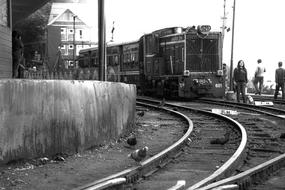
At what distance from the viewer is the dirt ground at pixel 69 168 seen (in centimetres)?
512

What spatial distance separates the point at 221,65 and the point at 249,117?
8144mm

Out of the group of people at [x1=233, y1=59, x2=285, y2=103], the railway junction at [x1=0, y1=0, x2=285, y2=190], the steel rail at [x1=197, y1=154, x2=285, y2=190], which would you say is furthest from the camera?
the group of people at [x1=233, y1=59, x2=285, y2=103]

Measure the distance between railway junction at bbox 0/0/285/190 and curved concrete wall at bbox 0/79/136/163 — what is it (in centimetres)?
1

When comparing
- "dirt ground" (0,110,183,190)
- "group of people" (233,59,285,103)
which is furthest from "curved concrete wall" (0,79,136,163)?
"group of people" (233,59,285,103)

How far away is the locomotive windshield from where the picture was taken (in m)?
21.4

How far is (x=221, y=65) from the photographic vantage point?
21969 millimetres

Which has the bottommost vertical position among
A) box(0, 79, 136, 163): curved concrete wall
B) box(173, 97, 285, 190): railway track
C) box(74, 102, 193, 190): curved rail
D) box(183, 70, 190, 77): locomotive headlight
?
box(173, 97, 285, 190): railway track

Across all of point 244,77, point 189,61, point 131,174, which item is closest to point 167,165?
point 131,174

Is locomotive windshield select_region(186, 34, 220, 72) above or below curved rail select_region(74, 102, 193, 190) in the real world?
above

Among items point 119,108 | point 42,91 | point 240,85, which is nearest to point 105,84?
point 119,108

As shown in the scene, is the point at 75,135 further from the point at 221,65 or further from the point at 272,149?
the point at 221,65

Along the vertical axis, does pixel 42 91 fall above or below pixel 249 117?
above

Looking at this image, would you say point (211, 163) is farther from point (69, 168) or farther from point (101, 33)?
point (101, 33)

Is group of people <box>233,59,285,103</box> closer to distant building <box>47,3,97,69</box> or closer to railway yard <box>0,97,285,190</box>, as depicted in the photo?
railway yard <box>0,97,285,190</box>
